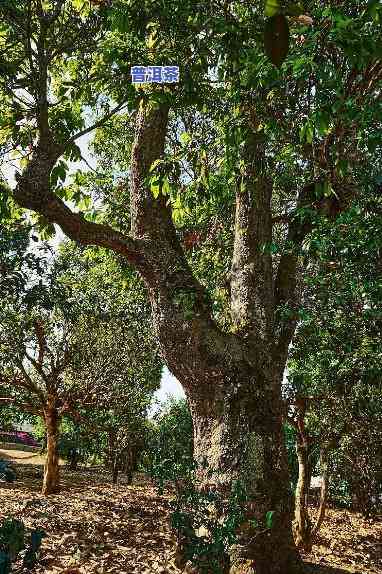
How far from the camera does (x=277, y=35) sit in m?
0.91

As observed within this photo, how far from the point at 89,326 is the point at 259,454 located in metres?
9.26

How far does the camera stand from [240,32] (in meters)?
4.56

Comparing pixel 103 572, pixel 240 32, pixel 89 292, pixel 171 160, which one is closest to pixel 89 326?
pixel 89 292

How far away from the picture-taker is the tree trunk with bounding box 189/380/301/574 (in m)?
5.65

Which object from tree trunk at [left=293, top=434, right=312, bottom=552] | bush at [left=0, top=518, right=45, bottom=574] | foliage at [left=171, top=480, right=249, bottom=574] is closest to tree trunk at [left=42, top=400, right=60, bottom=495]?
tree trunk at [left=293, top=434, right=312, bottom=552]

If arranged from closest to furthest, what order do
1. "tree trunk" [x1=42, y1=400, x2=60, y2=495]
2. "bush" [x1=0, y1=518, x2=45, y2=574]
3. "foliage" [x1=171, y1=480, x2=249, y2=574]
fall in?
"bush" [x1=0, y1=518, x2=45, y2=574] → "foliage" [x1=171, y1=480, x2=249, y2=574] → "tree trunk" [x1=42, y1=400, x2=60, y2=495]

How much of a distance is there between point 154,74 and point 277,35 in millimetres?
4372

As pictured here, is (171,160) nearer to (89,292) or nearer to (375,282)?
(375,282)

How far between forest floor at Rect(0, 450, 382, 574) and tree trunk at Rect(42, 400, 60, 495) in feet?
1.26

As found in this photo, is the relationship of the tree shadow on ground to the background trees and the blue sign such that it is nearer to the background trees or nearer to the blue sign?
the blue sign

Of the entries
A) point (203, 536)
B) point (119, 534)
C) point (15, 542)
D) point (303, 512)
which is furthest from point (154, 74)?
point (303, 512)

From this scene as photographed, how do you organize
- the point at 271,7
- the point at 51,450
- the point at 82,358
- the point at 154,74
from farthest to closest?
the point at 82,358
the point at 51,450
the point at 154,74
the point at 271,7

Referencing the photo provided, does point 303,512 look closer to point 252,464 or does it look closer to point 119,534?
point 119,534

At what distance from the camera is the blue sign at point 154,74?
16.0 ft
